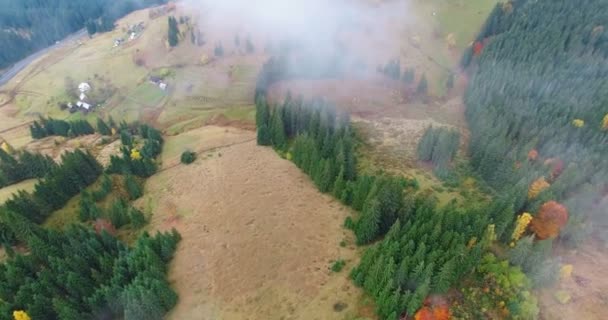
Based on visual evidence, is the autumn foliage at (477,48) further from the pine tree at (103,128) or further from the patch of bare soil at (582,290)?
the pine tree at (103,128)

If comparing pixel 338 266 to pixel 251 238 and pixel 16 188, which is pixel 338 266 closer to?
pixel 251 238

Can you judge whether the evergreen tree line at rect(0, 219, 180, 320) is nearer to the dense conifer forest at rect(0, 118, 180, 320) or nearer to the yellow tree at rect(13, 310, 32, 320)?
the dense conifer forest at rect(0, 118, 180, 320)

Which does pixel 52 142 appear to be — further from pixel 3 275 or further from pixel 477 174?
pixel 477 174

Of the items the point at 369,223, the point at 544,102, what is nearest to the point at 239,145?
the point at 369,223

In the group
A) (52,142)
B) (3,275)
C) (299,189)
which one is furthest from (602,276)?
(52,142)

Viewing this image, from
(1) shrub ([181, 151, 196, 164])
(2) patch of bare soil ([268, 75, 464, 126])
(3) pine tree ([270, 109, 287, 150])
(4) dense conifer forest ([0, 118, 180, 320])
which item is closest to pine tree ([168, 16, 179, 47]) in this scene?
(2) patch of bare soil ([268, 75, 464, 126])

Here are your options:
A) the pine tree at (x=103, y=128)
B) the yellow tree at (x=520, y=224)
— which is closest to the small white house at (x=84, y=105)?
the pine tree at (x=103, y=128)
